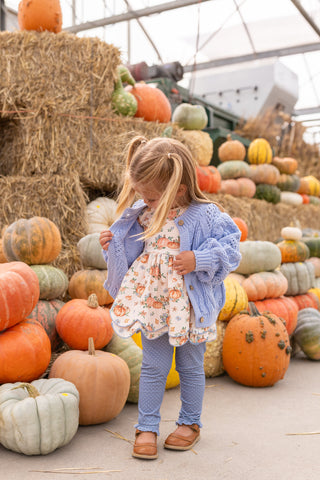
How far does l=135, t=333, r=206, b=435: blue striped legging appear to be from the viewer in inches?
74.9

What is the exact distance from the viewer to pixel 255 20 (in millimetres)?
9781

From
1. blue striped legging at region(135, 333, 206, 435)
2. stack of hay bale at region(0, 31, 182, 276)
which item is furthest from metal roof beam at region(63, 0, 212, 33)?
blue striped legging at region(135, 333, 206, 435)

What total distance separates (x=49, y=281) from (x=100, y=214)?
117 centimetres

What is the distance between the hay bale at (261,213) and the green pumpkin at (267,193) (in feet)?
0.33

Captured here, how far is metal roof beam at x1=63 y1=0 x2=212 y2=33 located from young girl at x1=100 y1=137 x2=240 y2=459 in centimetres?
734

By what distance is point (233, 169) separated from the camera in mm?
5570

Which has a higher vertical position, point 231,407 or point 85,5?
point 85,5

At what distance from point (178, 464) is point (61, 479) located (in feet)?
1.40

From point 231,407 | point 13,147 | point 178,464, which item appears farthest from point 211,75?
point 178,464

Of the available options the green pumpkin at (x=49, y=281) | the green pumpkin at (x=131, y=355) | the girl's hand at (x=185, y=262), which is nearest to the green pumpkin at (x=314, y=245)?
the green pumpkin at (x=131, y=355)

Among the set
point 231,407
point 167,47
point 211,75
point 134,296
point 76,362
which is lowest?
point 231,407

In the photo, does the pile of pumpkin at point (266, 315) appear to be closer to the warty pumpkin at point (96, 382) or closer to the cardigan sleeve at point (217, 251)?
the warty pumpkin at point (96, 382)

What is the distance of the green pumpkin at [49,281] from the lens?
2.55 m

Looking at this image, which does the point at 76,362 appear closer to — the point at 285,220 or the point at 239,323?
the point at 239,323
